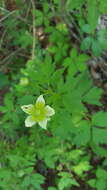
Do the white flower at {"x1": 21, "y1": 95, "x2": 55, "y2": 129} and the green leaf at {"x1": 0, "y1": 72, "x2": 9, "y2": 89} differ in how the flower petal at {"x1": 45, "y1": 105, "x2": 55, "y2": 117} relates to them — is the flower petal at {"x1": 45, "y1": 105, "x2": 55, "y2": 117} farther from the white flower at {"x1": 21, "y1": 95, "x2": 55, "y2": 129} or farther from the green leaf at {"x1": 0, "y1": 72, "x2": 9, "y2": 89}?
the green leaf at {"x1": 0, "y1": 72, "x2": 9, "y2": 89}

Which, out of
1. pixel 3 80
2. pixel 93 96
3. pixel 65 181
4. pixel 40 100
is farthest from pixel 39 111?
pixel 3 80

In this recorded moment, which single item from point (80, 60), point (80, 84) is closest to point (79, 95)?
point (80, 84)

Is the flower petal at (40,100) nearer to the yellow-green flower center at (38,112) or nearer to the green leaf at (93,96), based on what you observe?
the yellow-green flower center at (38,112)

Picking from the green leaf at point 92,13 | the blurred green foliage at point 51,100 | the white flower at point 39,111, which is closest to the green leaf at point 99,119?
the blurred green foliage at point 51,100

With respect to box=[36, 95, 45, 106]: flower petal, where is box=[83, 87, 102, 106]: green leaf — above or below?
below

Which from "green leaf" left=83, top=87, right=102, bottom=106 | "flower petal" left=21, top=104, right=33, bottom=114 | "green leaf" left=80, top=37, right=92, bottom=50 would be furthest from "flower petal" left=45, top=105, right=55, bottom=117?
"green leaf" left=80, top=37, right=92, bottom=50

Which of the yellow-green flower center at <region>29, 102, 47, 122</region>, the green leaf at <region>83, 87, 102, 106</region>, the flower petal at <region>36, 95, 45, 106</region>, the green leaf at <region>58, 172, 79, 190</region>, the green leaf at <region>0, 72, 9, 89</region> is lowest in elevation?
the green leaf at <region>58, 172, 79, 190</region>

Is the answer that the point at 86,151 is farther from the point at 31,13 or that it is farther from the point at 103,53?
the point at 31,13

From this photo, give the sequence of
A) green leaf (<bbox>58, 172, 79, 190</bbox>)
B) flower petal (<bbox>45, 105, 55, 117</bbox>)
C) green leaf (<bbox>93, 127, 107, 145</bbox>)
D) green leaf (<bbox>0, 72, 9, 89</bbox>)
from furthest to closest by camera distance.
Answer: green leaf (<bbox>0, 72, 9, 89</bbox>) → green leaf (<bbox>58, 172, 79, 190</bbox>) → green leaf (<bbox>93, 127, 107, 145</bbox>) → flower petal (<bbox>45, 105, 55, 117</bbox>)
